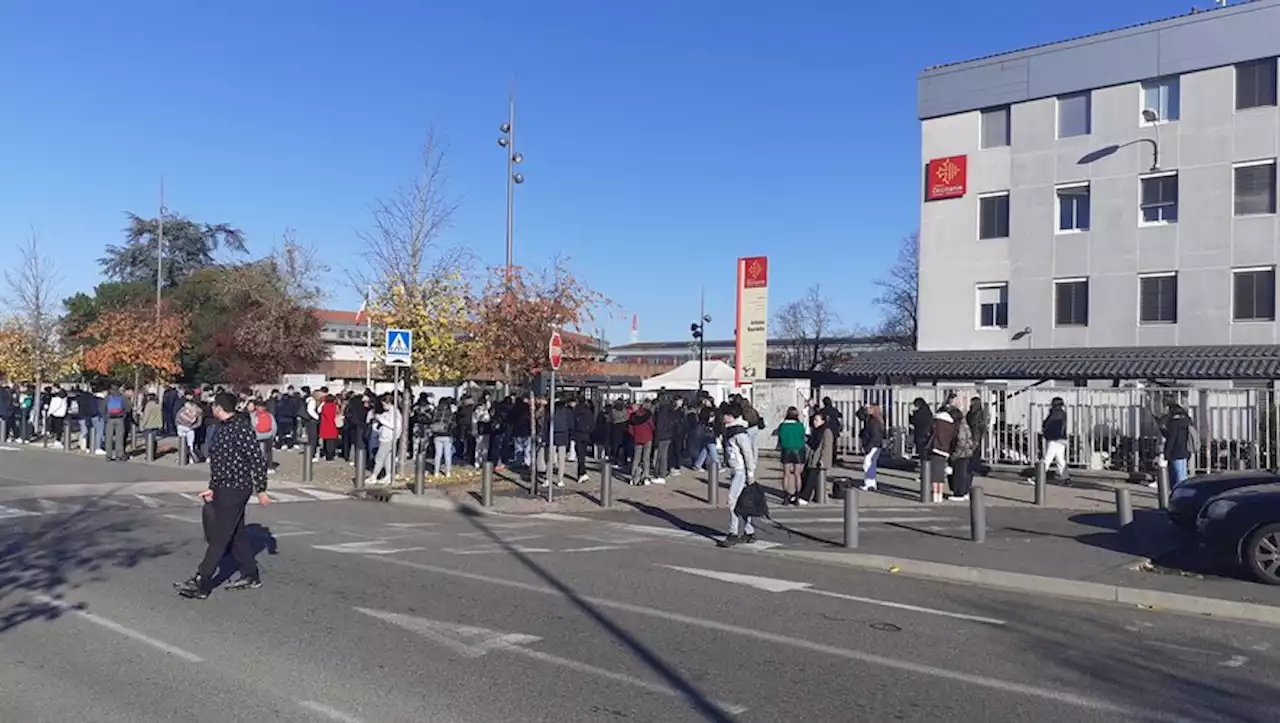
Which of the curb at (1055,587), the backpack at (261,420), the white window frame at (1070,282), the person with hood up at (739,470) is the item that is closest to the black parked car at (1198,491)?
the curb at (1055,587)

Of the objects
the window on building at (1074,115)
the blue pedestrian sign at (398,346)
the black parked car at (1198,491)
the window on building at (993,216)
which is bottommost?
the black parked car at (1198,491)

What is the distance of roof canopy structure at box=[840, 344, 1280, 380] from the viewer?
2723 cm

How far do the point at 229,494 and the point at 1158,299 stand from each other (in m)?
29.9

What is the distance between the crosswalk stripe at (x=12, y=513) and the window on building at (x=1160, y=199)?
2972 centimetres

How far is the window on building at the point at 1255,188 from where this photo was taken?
99.6ft

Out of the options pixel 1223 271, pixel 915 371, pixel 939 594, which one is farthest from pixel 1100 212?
pixel 939 594

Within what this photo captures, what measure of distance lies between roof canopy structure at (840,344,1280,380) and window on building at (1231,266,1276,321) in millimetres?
1333

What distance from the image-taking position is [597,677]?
689 centimetres

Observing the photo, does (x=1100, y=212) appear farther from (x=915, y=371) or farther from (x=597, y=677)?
(x=597, y=677)

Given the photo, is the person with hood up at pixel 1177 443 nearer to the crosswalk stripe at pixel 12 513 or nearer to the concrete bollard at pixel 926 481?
the concrete bollard at pixel 926 481

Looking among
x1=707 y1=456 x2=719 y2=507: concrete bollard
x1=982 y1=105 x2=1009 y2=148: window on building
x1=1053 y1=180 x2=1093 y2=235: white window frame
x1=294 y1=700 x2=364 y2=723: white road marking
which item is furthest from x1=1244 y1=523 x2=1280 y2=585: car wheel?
x1=982 y1=105 x2=1009 y2=148: window on building

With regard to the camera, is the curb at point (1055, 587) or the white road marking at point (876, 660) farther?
the curb at point (1055, 587)

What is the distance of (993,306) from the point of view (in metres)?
35.8

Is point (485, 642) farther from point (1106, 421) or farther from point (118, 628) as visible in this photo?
point (1106, 421)
